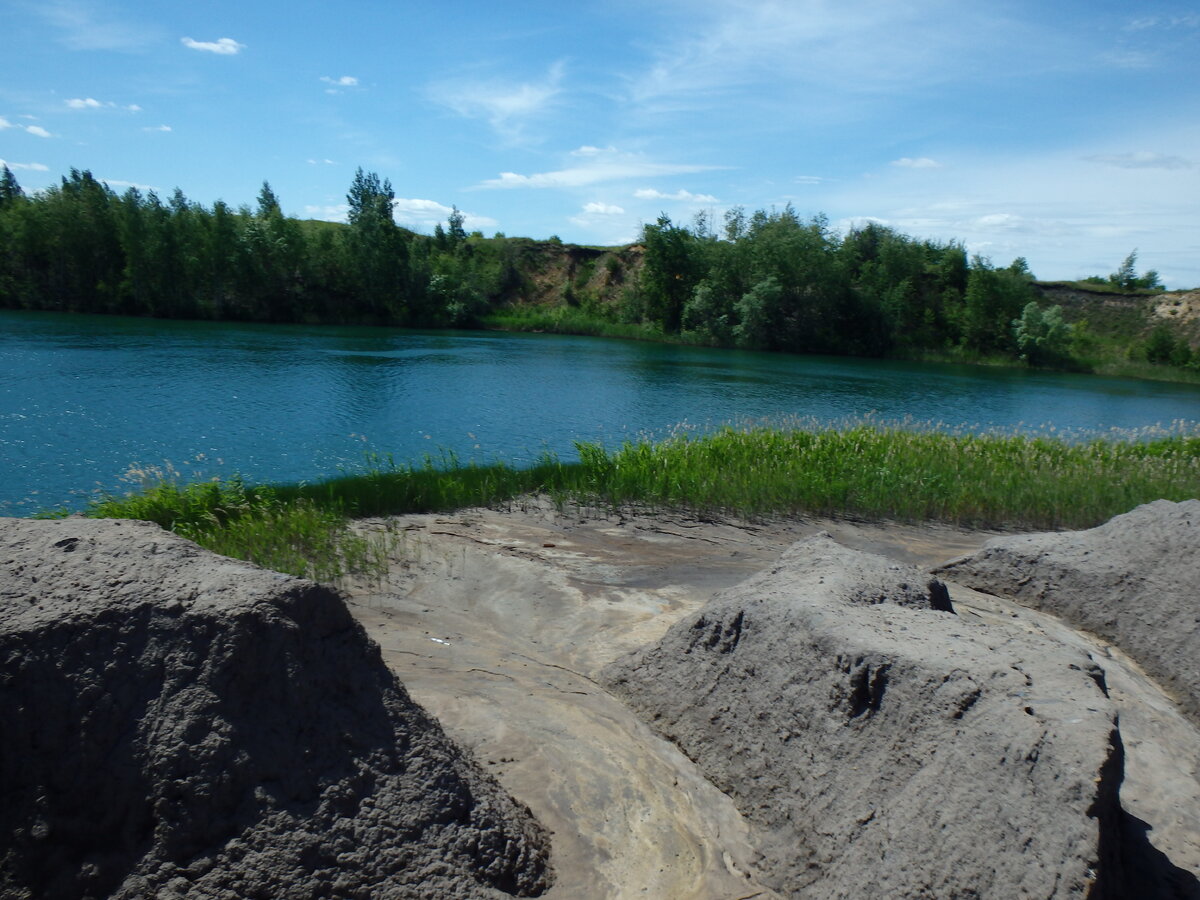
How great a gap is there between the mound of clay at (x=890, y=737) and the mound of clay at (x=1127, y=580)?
228 cm

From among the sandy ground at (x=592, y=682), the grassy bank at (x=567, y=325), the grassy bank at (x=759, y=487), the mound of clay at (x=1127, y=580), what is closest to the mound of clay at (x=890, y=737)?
the sandy ground at (x=592, y=682)

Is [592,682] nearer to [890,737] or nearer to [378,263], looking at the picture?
[890,737]

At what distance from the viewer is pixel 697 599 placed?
24.6ft

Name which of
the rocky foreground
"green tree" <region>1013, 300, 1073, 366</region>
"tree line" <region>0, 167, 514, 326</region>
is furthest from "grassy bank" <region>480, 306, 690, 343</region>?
the rocky foreground

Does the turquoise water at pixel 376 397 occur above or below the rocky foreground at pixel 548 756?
below

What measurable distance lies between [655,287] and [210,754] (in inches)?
2774

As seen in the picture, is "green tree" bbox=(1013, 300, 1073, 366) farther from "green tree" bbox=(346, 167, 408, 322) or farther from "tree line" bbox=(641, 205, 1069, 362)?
"green tree" bbox=(346, 167, 408, 322)

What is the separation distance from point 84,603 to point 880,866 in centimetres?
350

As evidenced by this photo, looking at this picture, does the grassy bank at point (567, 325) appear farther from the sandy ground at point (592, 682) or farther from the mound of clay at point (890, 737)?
the mound of clay at point (890, 737)

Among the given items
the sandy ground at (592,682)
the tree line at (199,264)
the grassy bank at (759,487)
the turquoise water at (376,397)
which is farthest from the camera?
the tree line at (199,264)

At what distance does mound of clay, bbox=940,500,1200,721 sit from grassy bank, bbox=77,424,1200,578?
3.58 metres

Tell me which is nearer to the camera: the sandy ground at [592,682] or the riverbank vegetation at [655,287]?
the sandy ground at [592,682]

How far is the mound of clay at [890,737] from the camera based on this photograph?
3365 millimetres

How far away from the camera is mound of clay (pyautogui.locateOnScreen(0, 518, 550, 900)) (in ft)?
10.4
